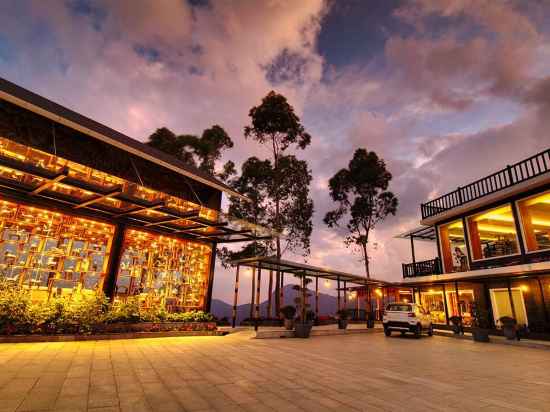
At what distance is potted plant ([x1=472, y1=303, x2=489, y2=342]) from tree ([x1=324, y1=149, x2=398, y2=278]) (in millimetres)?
10464

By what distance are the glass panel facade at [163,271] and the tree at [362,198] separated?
16.7 m

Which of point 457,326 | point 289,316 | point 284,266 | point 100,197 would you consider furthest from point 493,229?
point 100,197

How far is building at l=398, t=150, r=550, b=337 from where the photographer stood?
43.6 feet

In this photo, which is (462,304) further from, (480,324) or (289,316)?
(289,316)

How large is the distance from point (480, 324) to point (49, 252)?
2008 cm

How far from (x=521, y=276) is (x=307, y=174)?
15364mm

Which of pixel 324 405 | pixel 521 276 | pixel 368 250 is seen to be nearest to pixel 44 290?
pixel 324 405

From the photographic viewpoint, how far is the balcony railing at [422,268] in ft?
63.4

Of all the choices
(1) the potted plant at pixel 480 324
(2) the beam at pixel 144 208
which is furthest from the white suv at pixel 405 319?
(2) the beam at pixel 144 208

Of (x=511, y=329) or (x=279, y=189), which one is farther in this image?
(x=279, y=189)

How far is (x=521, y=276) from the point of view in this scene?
13539 millimetres

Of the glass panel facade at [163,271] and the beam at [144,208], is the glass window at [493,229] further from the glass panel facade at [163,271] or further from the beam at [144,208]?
the beam at [144,208]

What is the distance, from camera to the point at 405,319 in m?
14.3

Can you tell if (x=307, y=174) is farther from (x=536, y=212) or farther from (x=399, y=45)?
(x=536, y=212)
